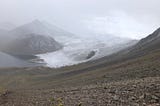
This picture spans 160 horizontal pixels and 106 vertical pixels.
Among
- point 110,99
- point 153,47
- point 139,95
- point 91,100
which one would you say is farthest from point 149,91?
point 153,47

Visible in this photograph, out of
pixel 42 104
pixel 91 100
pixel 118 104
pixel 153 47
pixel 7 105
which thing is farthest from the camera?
pixel 153 47

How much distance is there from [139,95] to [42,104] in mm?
8370

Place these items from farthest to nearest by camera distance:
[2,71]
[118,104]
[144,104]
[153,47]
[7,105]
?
1. [2,71]
2. [153,47]
3. [7,105]
4. [118,104]
5. [144,104]

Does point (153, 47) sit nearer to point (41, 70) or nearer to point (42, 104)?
point (41, 70)

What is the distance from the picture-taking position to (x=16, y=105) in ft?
92.1

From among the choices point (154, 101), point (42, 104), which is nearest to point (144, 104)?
point (154, 101)

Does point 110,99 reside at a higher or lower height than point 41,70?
lower

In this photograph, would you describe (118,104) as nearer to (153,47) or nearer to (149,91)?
(149,91)

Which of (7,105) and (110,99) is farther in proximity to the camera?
(7,105)

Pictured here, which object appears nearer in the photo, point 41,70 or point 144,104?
point 144,104

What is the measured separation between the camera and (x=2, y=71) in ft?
527

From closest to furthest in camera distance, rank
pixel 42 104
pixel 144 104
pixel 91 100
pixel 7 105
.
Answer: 1. pixel 144 104
2. pixel 91 100
3. pixel 42 104
4. pixel 7 105

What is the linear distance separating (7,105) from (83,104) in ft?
28.9

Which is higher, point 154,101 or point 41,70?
point 41,70
